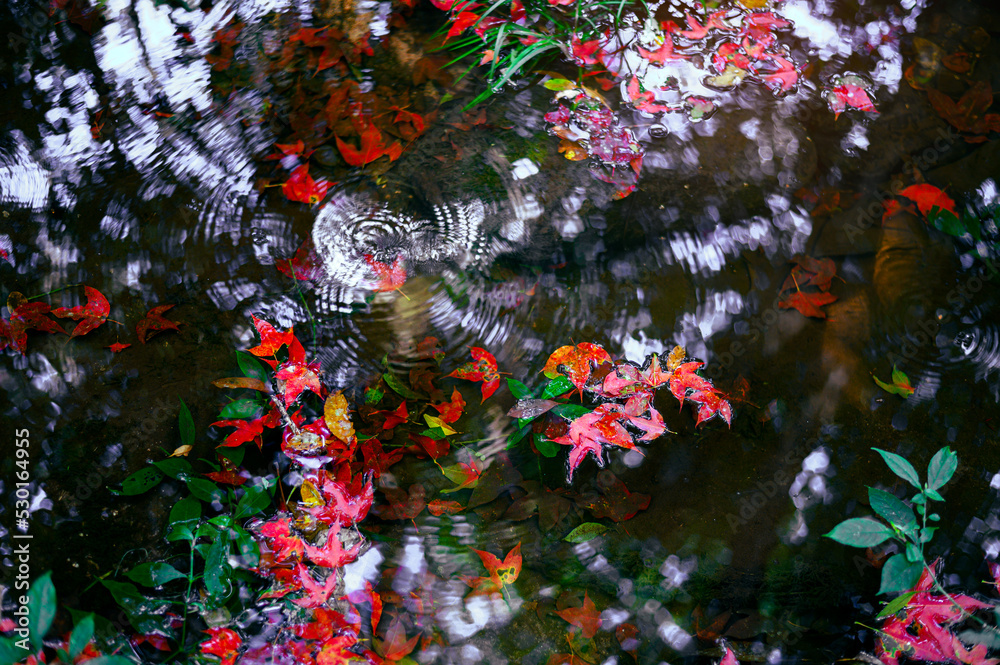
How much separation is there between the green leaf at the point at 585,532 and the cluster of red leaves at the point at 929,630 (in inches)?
31.1

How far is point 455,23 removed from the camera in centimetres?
194

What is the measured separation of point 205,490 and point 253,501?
14 cm

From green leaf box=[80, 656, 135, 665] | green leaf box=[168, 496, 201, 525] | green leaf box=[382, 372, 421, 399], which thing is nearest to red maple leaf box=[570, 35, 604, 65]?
green leaf box=[382, 372, 421, 399]

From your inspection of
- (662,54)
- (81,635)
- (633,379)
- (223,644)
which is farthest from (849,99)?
(81,635)

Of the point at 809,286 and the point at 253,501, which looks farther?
the point at 809,286

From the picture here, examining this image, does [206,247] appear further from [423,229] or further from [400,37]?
[400,37]

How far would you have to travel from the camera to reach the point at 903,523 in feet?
4.74

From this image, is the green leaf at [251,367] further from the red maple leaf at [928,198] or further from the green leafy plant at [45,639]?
the red maple leaf at [928,198]

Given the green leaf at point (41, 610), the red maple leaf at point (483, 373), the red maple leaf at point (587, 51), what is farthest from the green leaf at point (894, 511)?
the green leaf at point (41, 610)

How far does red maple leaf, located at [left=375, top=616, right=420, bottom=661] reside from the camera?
4.43 ft

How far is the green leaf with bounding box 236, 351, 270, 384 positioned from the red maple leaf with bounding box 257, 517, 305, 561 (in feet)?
1.30

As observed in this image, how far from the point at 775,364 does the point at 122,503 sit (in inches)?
74.9

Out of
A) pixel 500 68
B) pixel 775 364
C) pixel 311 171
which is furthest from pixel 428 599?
pixel 500 68

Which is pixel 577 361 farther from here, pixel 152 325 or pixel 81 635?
pixel 81 635
